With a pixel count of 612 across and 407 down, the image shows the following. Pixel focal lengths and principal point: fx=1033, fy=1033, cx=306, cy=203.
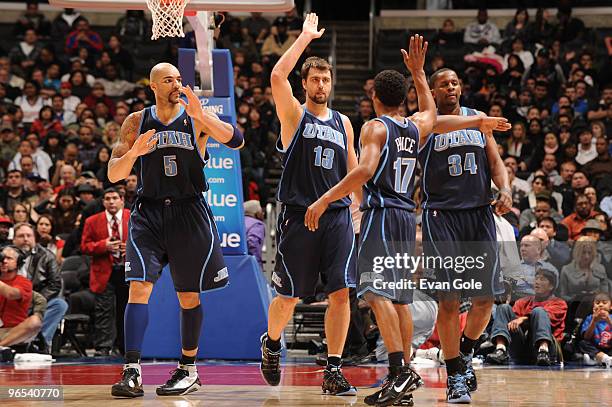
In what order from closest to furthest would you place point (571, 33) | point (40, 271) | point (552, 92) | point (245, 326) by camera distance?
point (245, 326) → point (40, 271) → point (552, 92) → point (571, 33)

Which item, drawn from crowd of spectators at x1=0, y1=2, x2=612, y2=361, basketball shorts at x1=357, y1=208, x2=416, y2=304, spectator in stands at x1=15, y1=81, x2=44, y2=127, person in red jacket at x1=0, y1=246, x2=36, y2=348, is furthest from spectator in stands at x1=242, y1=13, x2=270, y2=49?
basketball shorts at x1=357, y1=208, x2=416, y2=304

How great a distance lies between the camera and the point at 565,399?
7113 millimetres

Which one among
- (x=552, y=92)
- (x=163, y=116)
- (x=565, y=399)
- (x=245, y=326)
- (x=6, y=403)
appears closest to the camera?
(x=6, y=403)

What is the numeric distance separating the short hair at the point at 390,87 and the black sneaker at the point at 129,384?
2.53 meters

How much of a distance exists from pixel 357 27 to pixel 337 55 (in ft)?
3.96

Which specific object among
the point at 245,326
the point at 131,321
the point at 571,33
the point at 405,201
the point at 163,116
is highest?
the point at 571,33

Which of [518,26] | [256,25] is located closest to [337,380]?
[518,26]

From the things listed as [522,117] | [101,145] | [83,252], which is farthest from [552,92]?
[83,252]

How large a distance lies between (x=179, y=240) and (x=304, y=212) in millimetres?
922

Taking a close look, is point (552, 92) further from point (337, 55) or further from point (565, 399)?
point (565, 399)

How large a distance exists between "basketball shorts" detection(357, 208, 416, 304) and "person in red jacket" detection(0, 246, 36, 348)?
497 centimetres

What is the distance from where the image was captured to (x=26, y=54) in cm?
1953

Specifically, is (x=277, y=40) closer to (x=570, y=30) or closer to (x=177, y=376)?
(x=570, y=30)

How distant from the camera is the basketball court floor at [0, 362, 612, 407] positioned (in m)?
6.90
